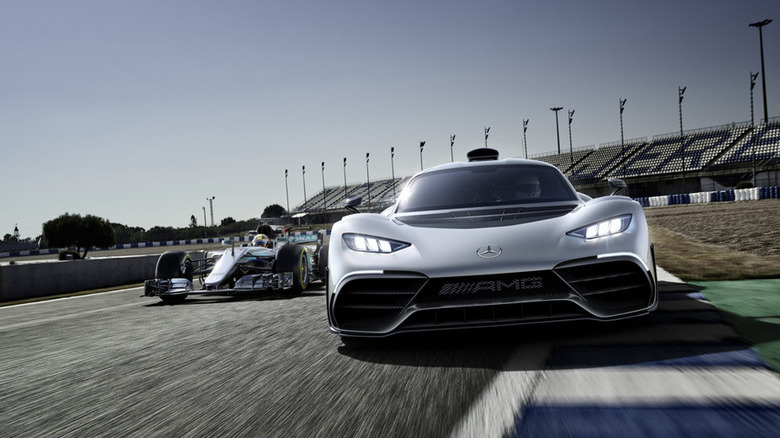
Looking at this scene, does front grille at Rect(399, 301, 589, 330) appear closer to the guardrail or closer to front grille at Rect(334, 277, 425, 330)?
front grille at Rect(334, 277, 425, 330)

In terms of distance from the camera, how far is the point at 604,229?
3859mm

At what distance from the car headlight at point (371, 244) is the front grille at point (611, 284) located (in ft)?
3.42

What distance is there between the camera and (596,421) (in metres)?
2.32

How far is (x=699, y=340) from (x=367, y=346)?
Result: 2.12 metres

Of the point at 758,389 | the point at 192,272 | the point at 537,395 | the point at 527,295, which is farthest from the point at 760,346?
the point at 192,272

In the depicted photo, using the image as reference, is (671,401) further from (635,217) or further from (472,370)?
(635,217)

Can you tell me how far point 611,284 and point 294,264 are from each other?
616 centimetres

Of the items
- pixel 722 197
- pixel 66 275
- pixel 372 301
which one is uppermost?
pixel 722 197

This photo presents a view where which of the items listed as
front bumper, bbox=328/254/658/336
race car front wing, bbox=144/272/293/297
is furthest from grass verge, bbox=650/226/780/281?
race car front wing, bbox=144/272/293/297

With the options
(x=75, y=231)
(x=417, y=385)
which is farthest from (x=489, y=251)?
(x=75, y=231)

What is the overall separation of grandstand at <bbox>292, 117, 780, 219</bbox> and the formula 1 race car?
4055 cm

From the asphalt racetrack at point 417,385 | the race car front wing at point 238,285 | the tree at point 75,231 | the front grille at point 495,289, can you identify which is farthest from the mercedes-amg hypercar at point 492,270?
the tree at point 75,231

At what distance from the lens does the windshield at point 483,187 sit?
514cm

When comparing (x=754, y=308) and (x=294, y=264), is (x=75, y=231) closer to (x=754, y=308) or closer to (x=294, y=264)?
(x=294, y=264)
